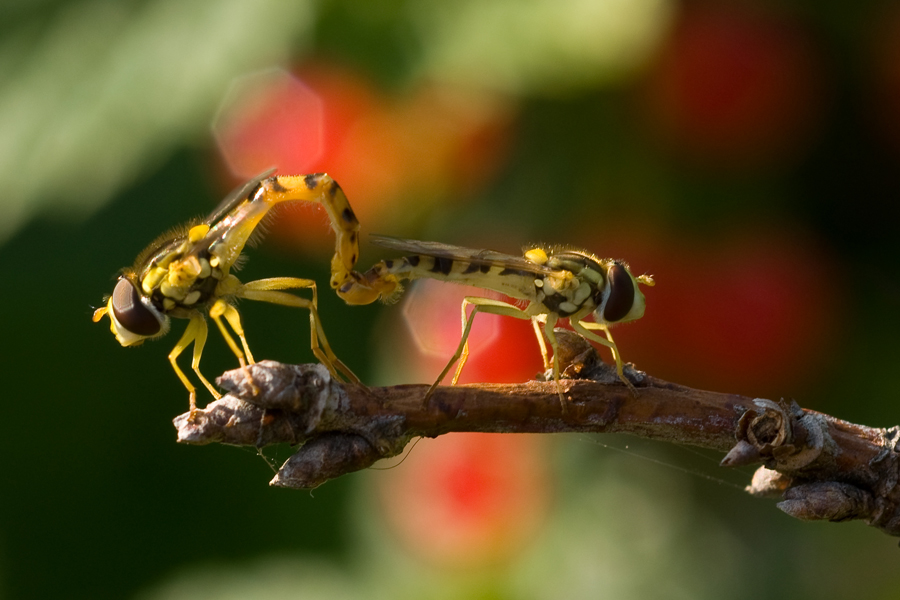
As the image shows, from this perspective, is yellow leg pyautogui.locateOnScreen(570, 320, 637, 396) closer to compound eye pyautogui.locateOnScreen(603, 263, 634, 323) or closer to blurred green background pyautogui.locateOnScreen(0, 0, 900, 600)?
compound eye pyautogui.locateOnScreen(603, 263, 634, 323)

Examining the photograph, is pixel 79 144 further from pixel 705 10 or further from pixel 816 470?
pixel 816 470

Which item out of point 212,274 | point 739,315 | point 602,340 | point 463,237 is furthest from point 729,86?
point 212,274

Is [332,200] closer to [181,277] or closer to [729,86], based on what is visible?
[181,277]

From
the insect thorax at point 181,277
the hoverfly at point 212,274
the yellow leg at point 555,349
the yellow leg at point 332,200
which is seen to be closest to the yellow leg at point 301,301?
the hoverfly at point 212,274

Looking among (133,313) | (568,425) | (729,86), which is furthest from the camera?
(729,86)

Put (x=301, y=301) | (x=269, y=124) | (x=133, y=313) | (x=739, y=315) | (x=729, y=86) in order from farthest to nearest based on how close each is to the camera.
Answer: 1. (x=269, y=124)
2. (x=729, y=86)
3. (x=739, y=315)
4. (x=133, y=313)
5. (x=301, y=301)

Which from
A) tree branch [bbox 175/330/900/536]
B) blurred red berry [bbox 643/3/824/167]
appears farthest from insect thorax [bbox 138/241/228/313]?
blurred red berry [bbox 643/3/824/167]
